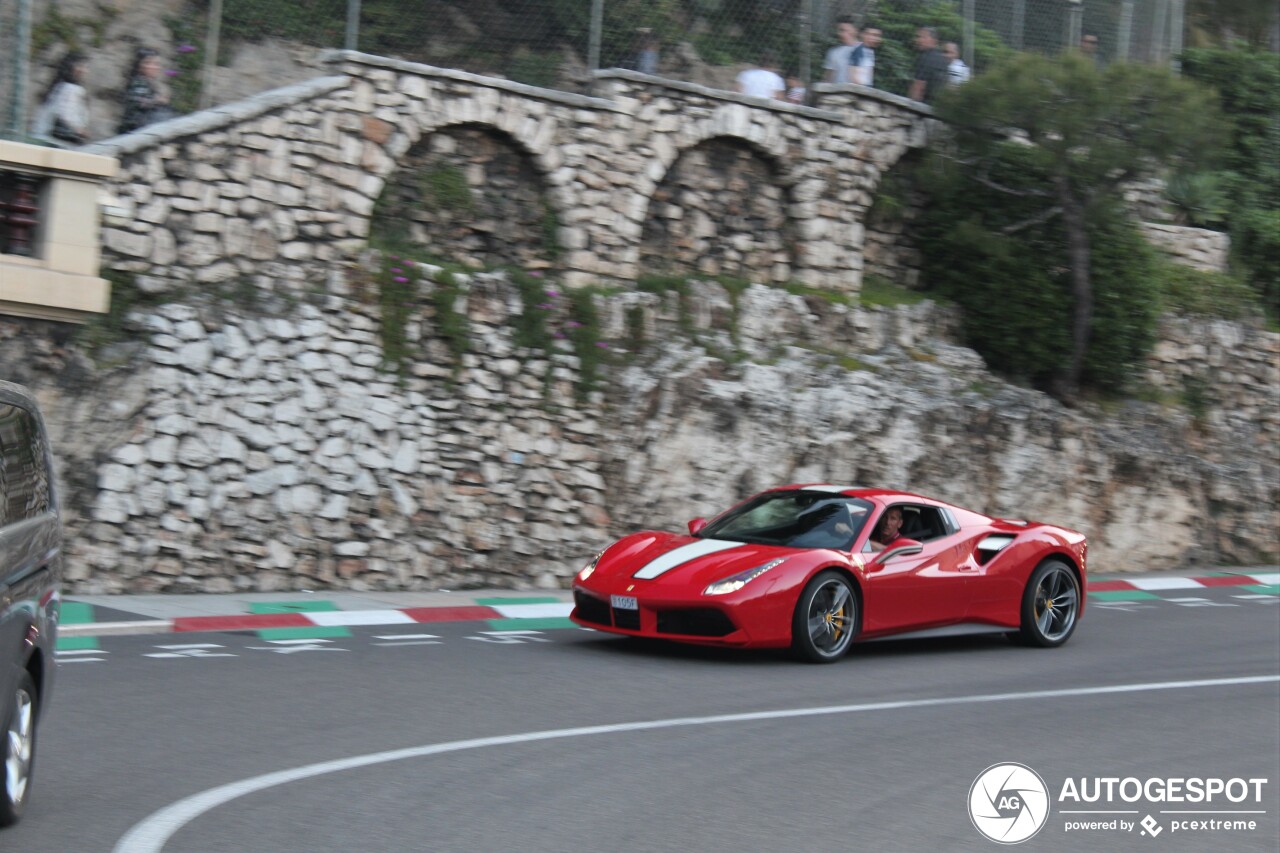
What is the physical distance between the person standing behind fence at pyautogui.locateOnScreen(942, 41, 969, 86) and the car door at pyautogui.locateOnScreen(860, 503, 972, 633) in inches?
400

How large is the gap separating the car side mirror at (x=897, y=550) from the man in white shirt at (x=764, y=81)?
9.19 m

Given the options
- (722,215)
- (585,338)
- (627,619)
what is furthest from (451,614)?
(722,215)

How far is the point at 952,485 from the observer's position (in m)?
16.9

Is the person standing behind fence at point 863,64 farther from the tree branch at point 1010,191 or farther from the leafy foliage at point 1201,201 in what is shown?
the leafy foliage at point 1201,201

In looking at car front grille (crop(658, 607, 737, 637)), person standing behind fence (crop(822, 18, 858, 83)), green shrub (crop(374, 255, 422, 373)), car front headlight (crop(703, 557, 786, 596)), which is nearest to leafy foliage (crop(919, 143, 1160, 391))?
person standing behind fence (crop(822, 18, 858, 83))

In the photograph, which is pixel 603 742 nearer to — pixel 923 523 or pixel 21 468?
pixel 21 468

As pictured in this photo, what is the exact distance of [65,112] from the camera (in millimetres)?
13438

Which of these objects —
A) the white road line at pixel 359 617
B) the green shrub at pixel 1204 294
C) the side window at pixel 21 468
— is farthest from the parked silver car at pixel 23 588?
the green shrub at pixel 1204 294

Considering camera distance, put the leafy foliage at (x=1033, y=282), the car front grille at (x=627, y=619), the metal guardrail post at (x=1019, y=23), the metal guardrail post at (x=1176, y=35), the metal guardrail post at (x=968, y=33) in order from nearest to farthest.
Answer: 1. the car front grille at (x=627, y=619)
2. the leafy foliage at (x=1033, y=282)
3. the metal guardrail post at (x=968, y=33)
4. the metal guardrail post at (x=1019, y=23)
5. the metal guardrail post at (x=1176, y=35)

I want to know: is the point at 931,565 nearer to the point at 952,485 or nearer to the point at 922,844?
the point at 922,844

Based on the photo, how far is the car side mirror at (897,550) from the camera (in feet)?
34.0

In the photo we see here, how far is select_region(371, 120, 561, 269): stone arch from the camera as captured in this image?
15656 mm

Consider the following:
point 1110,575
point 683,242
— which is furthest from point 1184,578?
point 683,242

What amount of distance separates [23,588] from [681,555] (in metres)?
5.66
